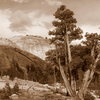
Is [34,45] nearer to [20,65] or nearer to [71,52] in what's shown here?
[20,65]

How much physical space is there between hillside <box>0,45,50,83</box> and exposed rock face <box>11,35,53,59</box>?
77.7m

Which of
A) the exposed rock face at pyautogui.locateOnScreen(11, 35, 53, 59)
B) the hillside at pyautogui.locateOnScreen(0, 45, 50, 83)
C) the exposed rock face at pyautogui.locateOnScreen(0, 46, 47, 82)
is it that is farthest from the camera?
the exposed rock face at pyautogui.locateOnScreen(11, 35, 53, 59)

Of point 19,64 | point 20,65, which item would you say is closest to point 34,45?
point 19,64

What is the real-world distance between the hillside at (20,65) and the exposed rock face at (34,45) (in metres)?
77.7

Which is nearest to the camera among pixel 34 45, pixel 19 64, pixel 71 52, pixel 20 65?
pixel 71 52

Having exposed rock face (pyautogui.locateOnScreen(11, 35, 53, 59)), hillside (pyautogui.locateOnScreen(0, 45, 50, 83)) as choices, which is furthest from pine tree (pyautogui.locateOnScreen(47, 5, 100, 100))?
exposed rock face (pyautogui.locateOnScreen(11, 35, 53, 59))

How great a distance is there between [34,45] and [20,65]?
105 m

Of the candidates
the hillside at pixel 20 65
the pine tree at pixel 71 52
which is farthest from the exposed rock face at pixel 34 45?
the pine tree at pixel 71 52

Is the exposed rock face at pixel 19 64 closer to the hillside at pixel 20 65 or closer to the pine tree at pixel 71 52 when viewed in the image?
the hillside at pixel 20 65

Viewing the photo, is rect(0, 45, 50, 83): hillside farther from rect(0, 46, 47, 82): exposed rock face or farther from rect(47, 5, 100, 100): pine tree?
rect(47, 5, 100, 100): pine tree

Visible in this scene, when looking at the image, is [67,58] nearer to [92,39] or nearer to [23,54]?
[92,39]

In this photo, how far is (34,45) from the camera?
7136 inches

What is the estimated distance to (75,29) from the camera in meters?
26.2

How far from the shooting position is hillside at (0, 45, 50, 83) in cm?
6700
